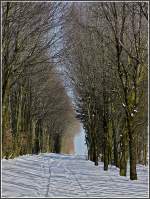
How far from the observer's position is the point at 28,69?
2959 cm

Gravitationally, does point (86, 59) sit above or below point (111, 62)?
above

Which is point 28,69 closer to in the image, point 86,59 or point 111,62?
point 111,62

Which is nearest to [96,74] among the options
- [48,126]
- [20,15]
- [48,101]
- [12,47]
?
[12,47]

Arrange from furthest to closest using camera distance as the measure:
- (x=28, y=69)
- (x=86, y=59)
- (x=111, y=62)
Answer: (x=86, y=59) < (x=28, y=69) < (x=111, y=62)

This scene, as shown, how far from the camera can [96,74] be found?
32969 mm

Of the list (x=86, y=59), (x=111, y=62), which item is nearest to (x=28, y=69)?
(x=111, y=62)

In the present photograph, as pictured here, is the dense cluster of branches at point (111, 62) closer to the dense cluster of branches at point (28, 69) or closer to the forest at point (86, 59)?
the forest at point (86, 59)

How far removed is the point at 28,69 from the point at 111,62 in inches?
218

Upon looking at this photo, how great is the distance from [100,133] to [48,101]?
39.1ft

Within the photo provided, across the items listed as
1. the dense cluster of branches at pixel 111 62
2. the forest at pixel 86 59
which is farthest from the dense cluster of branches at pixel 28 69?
the dense cluster of branches at pixel 111 62

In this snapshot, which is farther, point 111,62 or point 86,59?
point 86,59

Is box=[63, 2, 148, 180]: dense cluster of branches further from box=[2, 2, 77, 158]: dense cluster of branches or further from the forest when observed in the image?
box=[2, 2, 77, 158]: dense cluster of branches

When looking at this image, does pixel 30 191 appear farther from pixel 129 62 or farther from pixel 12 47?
pixel 129 62

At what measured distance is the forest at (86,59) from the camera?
20922 millimetres
